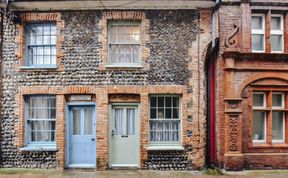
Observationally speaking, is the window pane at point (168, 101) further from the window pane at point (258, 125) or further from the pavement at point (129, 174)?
the window pane at point (258, 125)

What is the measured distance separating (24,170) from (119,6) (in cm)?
707

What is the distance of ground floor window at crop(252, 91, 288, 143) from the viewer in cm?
1023

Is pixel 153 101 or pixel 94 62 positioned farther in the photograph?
pixel 153 101

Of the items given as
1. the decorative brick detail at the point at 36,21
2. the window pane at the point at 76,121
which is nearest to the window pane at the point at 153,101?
the window pane at the point at 76,121

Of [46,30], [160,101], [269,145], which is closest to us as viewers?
[269,145]

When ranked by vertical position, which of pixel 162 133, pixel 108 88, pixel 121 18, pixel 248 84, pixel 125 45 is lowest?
pixel 162 133

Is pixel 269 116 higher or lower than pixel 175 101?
lower

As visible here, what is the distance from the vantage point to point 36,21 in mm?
10500

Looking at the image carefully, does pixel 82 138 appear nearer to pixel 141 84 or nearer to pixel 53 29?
pixel 141 84

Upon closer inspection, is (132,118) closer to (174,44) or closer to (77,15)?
(174,44)

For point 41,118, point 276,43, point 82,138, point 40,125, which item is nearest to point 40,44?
point 41,118

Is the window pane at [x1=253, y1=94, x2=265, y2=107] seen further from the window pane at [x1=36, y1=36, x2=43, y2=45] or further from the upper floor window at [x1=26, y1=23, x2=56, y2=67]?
the window pane at [x1=36, y1=36, x2=43, y2=45]

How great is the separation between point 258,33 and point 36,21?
8594 mm

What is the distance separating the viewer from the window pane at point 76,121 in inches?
413
